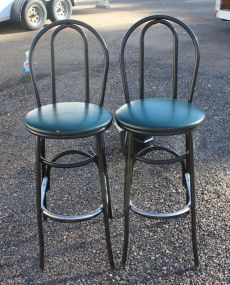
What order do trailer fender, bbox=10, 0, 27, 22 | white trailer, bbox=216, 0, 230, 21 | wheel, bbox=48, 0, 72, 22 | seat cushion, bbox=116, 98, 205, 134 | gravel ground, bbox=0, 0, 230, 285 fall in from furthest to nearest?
wheel, bbox=48, 0, 72, 22
trailer fender, bbox=10, 0, 27, 22
white trailer, bbox=216, 0, 230, 21
gravel ground, bbox=0, 0, 230, 285
seat cushion, bbox=116, 98, 205, 134

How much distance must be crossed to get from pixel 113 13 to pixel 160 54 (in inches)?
194

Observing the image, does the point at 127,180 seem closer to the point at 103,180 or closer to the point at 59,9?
the point at 103,180

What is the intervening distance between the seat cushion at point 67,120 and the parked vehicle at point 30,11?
22.4ft

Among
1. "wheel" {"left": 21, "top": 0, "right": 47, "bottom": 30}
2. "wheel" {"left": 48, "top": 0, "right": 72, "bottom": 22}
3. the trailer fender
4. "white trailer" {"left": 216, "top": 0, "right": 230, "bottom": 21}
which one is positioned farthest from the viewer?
"wheel" {"left": 48, "top": 0, "right": 72, "bottom": 22}

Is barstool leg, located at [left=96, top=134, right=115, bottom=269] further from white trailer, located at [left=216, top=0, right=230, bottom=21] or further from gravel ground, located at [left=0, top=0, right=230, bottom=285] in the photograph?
white trailer, located at [left=216, top=0, right=230, bottom=21]

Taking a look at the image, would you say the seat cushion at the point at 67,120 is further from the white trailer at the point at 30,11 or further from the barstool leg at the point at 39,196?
the white trailer at the point at 30,11

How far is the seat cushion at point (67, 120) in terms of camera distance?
1929mm

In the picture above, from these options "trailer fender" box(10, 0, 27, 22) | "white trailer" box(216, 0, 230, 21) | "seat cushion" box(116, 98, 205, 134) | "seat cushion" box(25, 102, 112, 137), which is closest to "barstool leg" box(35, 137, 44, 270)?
"seat cushion" box(25, 102, 112, 137)

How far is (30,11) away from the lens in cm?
855

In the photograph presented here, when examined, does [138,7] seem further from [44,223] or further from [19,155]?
[44,223]

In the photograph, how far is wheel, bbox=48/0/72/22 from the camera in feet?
30.1

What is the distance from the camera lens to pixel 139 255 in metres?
2.31

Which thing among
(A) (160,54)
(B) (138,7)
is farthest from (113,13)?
(A) (160,54)

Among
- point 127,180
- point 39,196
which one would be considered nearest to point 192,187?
point 127,180
